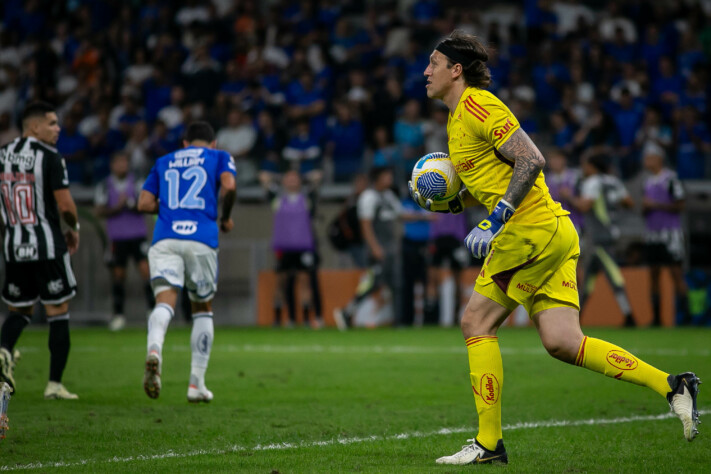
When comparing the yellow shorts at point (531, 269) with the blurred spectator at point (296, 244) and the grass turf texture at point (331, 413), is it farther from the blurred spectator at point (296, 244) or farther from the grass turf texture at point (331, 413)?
the blurred spectator at point (296, 244)

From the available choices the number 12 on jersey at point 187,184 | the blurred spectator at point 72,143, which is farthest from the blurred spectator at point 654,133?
the number 12 on jersey at point 187,184

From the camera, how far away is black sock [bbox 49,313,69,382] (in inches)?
324

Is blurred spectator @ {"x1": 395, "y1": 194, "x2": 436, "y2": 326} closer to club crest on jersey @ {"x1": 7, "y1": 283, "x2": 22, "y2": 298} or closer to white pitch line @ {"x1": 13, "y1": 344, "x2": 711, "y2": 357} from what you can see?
white pitch line @ {"x1": 13, "y1": 344, "x2": 711, "y2": 357}

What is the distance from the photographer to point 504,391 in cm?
855

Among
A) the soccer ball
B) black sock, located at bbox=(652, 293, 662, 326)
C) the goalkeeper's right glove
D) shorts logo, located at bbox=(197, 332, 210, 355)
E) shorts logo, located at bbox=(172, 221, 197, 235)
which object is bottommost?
black sock, located at bbox=(652, 293, 662, 326)

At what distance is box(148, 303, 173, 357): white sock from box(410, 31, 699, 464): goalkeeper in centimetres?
272

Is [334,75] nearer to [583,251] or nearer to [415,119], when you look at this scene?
[415,119]

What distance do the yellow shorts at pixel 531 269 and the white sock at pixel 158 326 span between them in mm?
2844

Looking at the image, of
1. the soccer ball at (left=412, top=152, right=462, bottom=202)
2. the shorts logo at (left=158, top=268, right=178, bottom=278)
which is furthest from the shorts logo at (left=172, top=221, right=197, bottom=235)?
the soccer ball at (left=412, top=152, right=462, bottom=202)

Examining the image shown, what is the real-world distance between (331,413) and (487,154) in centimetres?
279

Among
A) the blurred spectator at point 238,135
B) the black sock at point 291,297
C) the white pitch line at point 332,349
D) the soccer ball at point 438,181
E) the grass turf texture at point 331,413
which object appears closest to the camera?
the grass turf texture at point 331,413

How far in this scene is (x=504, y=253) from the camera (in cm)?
538

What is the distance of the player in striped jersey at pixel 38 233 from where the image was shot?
8.17 metres

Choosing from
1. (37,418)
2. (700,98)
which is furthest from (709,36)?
(37,418)
